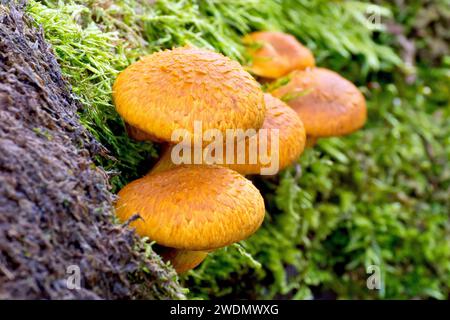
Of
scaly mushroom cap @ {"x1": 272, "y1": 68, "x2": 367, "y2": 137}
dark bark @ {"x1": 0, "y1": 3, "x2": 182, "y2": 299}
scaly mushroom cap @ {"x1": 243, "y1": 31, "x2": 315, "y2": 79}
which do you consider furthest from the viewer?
scaly mushroom cap @ {"x1": 243, "y1": 31, "x2": 315, "y2": 79}

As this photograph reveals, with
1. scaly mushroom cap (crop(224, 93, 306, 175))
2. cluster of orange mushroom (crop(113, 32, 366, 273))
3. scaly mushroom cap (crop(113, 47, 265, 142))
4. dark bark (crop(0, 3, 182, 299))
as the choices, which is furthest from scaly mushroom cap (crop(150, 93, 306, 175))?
dark bark (crop(0, 3, 182, 299))

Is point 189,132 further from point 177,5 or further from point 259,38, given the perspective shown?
point 259,38

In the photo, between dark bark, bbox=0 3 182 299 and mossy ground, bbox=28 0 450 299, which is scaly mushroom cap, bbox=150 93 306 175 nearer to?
mossy ground, bbox=28 0 450 299

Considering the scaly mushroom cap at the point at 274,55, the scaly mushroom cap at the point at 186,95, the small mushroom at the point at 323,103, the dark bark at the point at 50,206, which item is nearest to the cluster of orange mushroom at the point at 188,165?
the scaly mushroom cap at the point at 186,95

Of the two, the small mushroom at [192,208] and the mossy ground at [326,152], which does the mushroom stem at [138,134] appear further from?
the small mushroom at [192,208]

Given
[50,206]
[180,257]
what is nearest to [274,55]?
[180,257]
